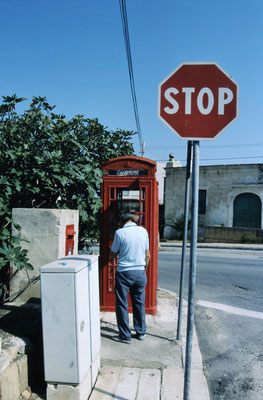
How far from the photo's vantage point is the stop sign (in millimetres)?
2932

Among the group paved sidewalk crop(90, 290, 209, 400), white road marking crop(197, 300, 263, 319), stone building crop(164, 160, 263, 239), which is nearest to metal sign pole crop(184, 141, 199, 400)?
Answer: paved sidewalk crop(90, 290, 209, 400)

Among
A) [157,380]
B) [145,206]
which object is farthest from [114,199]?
[157,380]

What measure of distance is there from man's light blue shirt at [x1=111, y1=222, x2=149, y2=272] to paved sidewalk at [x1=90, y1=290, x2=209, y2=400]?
0.99 m

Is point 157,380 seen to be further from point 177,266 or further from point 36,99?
point 177,266

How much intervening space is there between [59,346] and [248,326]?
364 centimetres

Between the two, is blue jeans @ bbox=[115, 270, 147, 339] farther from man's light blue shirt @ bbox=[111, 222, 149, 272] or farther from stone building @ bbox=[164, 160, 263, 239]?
stone building @ bbox=[164, 160, 263, 239]

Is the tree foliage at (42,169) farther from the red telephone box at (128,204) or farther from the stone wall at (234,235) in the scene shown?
the stone wall at (234,235)

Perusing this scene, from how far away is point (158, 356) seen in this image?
4.28 meters

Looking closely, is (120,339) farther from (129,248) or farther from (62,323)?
(62,323)

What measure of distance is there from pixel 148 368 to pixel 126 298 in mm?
1050

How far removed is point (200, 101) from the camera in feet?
9.71

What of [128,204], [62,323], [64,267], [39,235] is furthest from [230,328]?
[64,267]

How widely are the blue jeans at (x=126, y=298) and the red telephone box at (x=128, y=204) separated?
0.92m

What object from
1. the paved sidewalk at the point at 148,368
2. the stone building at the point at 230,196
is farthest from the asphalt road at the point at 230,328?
the stone building at the point at 230,196
